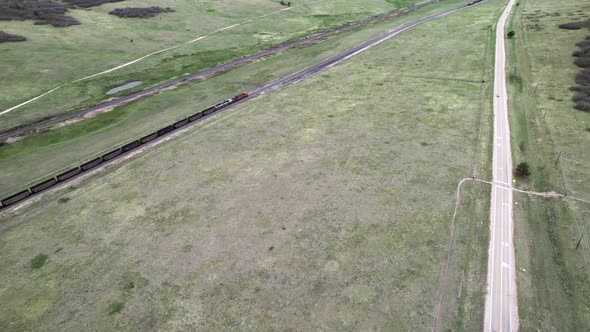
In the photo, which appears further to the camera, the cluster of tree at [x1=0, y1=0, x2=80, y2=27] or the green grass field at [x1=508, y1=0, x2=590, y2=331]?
the cluster of tree at [x1=0, y1=0, x2=80, y2=27]

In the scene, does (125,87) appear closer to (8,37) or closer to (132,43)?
(132,43)

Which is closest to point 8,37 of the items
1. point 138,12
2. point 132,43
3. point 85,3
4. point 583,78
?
point 132,43

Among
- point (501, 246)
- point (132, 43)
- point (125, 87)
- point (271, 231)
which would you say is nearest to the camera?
point (501, 246)

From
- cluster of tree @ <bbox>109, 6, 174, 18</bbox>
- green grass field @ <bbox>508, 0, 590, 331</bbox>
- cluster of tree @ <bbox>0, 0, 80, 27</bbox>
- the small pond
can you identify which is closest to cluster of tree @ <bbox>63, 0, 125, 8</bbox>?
cluster of tree @ <bbox>0, 0, 80, 27</bbox>

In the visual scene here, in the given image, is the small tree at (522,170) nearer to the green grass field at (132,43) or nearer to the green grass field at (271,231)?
the green grass field at (271,231)

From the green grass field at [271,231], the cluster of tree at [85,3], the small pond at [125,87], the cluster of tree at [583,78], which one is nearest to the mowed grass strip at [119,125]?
the green grass field at [271,231]

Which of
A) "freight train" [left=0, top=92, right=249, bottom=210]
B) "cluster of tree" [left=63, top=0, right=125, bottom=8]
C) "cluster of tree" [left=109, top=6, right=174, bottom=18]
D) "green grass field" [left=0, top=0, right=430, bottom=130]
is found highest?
"cluster of tree" [left=63, top=0, right=125, bottom=8]

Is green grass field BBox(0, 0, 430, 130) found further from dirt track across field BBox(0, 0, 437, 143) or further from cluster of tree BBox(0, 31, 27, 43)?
dirt track across field BBox(0, 0, 437, 143)
